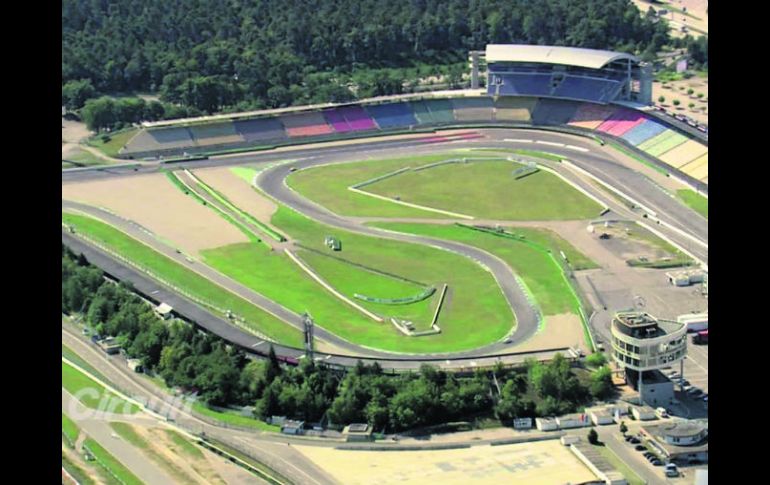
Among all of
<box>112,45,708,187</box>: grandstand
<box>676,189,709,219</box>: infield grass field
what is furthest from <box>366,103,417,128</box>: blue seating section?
<box>676,189,709,219</box>: infield grass field

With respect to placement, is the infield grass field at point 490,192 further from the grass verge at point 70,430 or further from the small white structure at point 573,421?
the grass verge at point 70,430

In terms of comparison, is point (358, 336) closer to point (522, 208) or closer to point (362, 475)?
point (362, 475)

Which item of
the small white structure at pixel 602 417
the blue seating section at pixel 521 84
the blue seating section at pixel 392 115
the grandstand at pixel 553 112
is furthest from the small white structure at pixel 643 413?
the blue seating section at pixel 392 115

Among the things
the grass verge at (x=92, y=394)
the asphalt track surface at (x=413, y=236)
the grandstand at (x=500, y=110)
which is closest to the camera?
the grass verge at (x=92, y=394)

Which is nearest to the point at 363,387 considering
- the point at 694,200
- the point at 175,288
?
the point at 175,288

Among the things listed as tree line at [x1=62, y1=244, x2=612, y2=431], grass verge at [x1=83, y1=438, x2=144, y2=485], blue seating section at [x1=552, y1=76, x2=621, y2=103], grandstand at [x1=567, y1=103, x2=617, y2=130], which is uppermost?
blue seating section at [x1=552, y1=76, x2=621, y2=103]

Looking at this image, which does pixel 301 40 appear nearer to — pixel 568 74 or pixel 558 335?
pixel 568 74

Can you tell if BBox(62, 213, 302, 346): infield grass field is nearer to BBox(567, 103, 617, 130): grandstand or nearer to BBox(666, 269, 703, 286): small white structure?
BBox(666, 269, 703, 286): small white structure

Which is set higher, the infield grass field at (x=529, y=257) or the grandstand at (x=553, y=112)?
the grandstand at (x=553, y=112)
